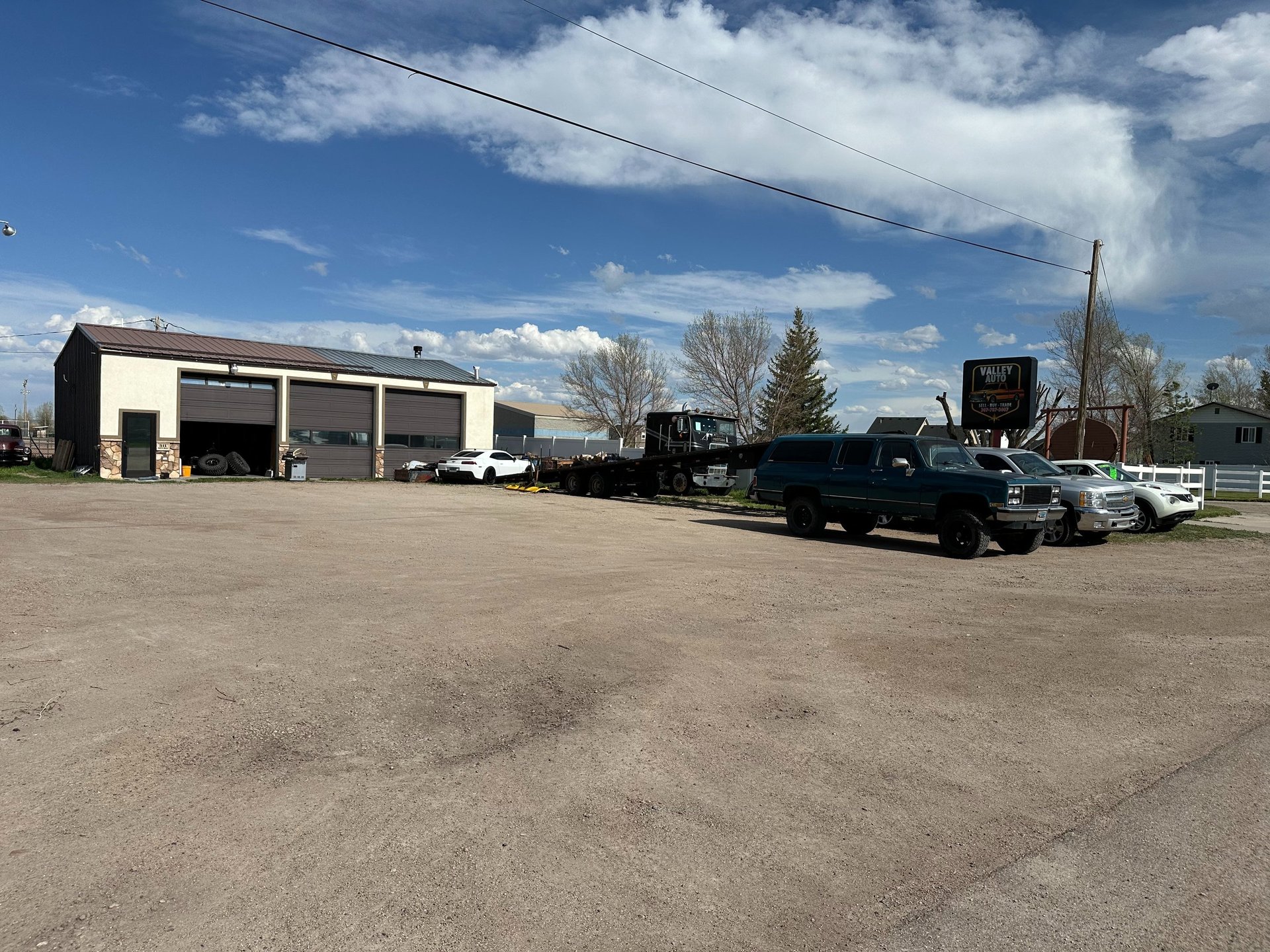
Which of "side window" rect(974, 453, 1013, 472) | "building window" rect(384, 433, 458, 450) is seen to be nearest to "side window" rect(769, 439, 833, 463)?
"side window" rect(974, 453, 1013, 472)

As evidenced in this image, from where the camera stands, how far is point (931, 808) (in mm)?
4441

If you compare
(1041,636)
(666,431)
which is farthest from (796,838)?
(666,431)

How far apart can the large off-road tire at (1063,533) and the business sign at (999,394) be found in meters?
8.85

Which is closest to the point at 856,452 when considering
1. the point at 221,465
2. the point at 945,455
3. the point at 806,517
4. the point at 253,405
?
the point at 945,455

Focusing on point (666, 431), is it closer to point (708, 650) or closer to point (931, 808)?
point (708, 650)

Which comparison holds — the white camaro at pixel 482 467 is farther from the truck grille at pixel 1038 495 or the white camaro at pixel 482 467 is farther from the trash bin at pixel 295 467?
the truck grille at pixel 1038 495

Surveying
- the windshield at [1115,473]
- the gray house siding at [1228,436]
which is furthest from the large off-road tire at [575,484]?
the gray house siding at [1228,436]

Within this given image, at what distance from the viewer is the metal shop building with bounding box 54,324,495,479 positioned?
3409cm

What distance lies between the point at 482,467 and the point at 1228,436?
55.9 meters

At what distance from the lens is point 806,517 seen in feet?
58.6

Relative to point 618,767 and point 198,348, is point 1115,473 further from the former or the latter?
point 198,348

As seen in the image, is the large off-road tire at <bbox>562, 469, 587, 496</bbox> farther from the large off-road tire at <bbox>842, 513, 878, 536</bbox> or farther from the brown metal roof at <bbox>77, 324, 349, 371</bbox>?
the brown metal roof at <bbox>77, 324, 349, 371</bbox>

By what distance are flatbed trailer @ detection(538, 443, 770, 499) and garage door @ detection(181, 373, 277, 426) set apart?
16378 millimetres

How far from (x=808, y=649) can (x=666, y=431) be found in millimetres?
21315
